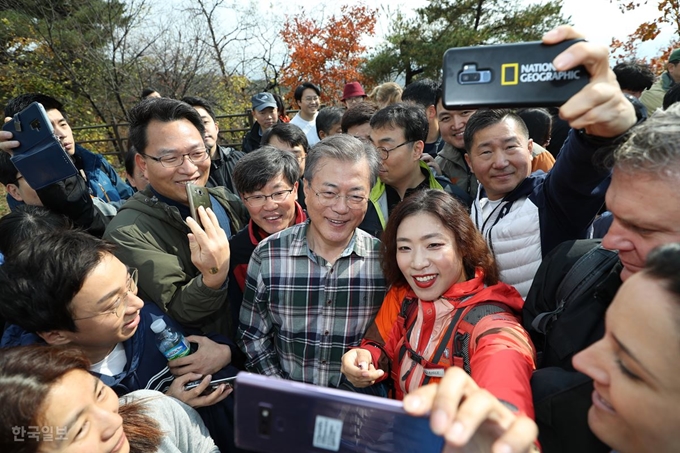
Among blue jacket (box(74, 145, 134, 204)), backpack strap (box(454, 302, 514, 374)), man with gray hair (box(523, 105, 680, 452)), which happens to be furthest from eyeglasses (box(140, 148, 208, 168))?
man with gray hair (box(523, 105, 680, 452))

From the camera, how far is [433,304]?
68.3 inches

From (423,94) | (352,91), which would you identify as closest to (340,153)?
(423,94)

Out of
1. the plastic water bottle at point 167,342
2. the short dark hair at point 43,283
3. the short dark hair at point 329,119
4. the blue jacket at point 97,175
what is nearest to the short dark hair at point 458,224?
the plastic water bottle at point 167,342

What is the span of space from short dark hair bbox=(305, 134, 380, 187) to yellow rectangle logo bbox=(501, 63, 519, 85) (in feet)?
3.33

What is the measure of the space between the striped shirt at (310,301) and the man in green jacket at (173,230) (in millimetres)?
214

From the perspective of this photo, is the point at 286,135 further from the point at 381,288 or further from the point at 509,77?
the point at 509,77

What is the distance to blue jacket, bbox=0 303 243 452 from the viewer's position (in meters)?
1.86

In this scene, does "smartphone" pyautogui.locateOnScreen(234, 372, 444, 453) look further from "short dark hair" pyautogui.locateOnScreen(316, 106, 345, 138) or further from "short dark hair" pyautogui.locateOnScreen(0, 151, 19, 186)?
"short dark hair" pyautogui.locateOnScreen(316, 106, 345, 138)

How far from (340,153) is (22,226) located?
1673 mm

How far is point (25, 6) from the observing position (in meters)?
10.3

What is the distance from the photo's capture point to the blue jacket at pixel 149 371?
1.86 m

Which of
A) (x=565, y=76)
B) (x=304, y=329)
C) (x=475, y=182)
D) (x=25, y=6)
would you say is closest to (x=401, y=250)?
(x=304, y=329)

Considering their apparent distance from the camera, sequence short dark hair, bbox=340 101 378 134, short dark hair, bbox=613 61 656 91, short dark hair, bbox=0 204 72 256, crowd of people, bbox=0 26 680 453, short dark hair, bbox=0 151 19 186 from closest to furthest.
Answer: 1. crowd of people, bbox=0 26 680 453
2. short dark hair, bbox=0 204 72 256
3. short dark hair, bbox=0 151 19 186
4. short dark hair, bbox=340 101 378 134
5. short dark hair, bbox=613 61 656 91

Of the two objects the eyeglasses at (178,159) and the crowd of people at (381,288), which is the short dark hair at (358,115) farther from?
the eyeglasses at (178,159)
